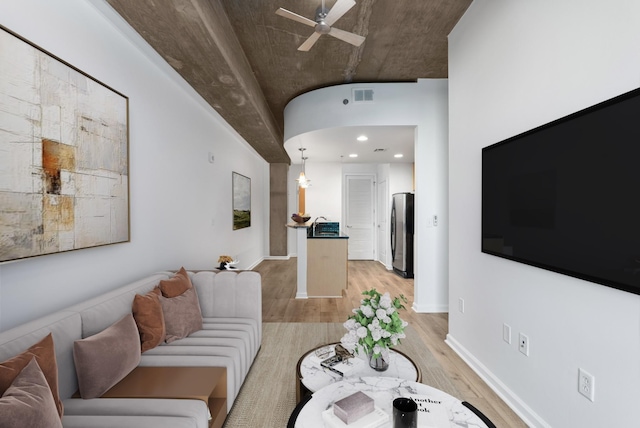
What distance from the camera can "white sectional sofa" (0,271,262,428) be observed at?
129 centimetres

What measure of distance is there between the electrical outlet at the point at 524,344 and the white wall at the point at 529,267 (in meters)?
0.03

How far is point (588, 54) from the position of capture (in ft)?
4.83

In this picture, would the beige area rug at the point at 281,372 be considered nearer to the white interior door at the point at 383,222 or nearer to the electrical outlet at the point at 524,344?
the electrical outlet at the point at 524,344

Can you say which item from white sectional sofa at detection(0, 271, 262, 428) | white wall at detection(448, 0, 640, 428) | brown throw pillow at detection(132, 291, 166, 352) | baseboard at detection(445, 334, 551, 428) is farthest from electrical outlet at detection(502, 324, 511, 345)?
brown throw pillow at detection(132, 291, 166, 352)

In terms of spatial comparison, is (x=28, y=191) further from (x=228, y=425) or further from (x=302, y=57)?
(x=302, y=57)

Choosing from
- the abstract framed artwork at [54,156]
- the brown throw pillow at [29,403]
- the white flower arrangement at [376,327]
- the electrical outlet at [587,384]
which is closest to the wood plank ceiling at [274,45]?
the abstract framed artwork at [54,156]

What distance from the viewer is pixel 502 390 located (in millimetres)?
2105

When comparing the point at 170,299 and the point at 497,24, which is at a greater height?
the point at 497,24

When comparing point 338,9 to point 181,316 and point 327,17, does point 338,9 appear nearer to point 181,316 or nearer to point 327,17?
point 327,17

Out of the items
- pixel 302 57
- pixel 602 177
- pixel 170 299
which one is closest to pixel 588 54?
pixel 602 177

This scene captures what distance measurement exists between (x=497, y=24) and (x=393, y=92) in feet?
5.84

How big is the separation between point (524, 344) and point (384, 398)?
3.63 feet

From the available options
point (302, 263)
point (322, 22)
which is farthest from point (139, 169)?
point (302, 263)

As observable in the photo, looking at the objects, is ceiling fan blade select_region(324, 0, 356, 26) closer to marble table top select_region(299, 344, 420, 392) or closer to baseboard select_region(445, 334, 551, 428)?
marble table top select_region(299, 344, 420, 392)
